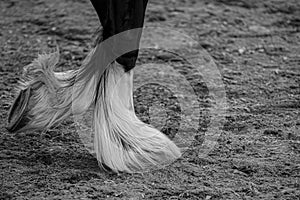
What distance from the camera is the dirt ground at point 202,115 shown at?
2.25 m

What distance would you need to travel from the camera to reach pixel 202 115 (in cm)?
287

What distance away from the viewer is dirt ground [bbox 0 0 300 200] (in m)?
2.25

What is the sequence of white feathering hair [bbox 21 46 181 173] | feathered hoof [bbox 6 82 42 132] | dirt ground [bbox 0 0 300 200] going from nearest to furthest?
dirt ground [bbox 0 0 300 200]
white feathering hair [bbox 21 46 181 173]
feathered hoof [bbox 6 82 42 132]

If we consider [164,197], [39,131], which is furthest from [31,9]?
[164,197]

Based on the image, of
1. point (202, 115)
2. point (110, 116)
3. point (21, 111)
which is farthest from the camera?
point (202, 115)

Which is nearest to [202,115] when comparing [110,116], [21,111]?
[110,116]

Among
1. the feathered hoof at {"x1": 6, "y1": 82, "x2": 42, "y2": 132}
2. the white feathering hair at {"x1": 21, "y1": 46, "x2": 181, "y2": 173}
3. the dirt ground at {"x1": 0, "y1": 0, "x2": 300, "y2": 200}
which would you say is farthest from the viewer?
the feathered hoof at {"x1": 6, "y1": 82, "x2": 42, "y2": 132}

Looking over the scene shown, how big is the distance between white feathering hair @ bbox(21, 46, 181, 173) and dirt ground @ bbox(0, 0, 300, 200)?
65mm

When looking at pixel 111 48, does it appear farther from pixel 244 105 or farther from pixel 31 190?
pixel 244 105

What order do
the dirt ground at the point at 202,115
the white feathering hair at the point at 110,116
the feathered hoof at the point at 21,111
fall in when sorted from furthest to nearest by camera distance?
the feathered hoof at the point at 21,111 → the white feathering hair at the point at 110,116 → the dirt ground at the point at 202,115

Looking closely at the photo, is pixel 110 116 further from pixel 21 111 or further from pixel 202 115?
pixel 202 115

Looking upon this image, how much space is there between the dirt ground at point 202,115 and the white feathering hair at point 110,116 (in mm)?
65

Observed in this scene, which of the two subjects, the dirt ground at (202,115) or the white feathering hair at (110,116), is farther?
the white feathering hair at (110,116)

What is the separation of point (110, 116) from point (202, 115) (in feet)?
2.02
